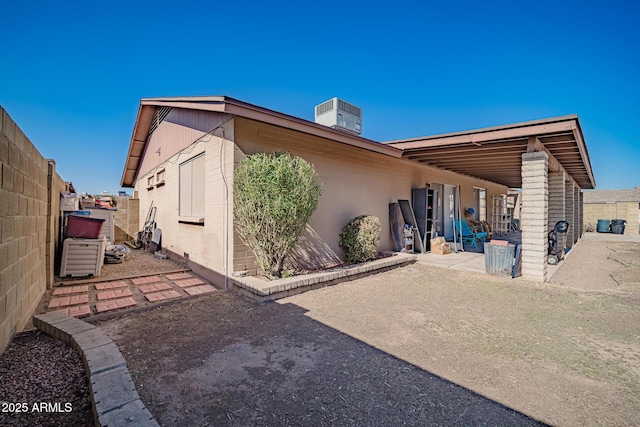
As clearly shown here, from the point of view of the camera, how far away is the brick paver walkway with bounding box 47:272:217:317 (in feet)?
12.3

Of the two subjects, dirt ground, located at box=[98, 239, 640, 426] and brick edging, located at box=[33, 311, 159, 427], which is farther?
dirt ground, located at box=[98, 239, 640, 426]

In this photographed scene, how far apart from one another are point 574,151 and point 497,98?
7.31m

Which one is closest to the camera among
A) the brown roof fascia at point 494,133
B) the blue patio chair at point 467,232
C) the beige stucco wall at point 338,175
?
the brown roof fascia at point 494,133

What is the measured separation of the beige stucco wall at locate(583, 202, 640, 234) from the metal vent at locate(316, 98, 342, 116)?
25.5 m

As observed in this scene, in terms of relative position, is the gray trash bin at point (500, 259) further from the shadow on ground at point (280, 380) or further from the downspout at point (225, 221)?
the downspout at point (225, 221)

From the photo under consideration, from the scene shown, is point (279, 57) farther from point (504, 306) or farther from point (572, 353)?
point (572, 353)

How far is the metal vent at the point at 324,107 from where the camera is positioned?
7.49m

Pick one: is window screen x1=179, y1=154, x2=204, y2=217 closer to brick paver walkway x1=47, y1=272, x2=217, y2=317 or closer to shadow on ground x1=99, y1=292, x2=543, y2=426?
brick paver walkway x1=47, y1=272, x2=217, y2=317

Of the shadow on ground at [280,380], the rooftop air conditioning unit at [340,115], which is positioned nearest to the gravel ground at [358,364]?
the shadow on ground at [280,380]

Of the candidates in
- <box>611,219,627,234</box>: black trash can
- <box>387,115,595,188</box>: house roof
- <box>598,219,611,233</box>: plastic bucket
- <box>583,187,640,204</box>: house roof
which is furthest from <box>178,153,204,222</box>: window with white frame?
<box>583,187,640,204</box>: house roof

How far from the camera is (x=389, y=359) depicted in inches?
100

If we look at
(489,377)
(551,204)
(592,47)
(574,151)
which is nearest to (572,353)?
(489,377)

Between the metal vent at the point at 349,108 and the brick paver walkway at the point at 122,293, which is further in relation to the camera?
the metal vent at the point at 349,108

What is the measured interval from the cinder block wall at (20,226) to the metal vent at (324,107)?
595cm
